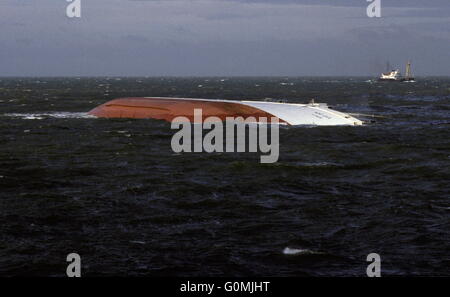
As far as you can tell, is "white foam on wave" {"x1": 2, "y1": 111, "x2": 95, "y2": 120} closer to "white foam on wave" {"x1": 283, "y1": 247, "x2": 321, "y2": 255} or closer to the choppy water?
the choppy water

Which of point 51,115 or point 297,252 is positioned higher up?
point 51,115

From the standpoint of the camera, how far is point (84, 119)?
205ft

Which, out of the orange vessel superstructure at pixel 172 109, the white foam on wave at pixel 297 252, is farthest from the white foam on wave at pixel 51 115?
the white foam on wave at pixel 297 252

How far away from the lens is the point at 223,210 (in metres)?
22.5

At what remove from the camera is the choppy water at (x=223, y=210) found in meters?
16.8

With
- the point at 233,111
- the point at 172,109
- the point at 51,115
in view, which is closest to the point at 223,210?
the point at 233,111

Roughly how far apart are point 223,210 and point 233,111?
117ft

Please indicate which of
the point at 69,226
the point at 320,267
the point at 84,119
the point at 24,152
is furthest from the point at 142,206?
the point at 84,119

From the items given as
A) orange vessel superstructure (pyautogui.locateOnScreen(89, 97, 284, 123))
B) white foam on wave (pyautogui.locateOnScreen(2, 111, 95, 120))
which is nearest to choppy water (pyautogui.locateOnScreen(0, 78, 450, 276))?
orange vessel superstructure (pyautogui.locateOnScreen(89, 97, 284, 123))

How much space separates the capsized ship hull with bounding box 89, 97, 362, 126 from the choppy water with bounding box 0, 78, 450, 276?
1386cm

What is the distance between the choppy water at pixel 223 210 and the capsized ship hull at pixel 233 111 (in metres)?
13.9

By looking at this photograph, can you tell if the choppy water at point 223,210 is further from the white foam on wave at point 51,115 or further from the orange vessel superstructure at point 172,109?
the white foam on wave at point 51,115

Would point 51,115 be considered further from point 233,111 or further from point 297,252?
point 297,252

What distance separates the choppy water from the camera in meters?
16.8
